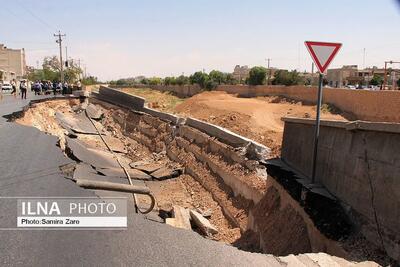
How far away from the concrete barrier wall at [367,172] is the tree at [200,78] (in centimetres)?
4868

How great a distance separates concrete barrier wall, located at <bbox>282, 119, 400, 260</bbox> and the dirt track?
599 centimetres

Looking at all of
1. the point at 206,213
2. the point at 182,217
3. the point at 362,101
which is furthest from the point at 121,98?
the point at 182,217

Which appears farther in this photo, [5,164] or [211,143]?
[211,143]

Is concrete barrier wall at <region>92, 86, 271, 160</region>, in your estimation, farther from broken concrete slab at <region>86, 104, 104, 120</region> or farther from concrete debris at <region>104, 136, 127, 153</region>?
concrete debris at <region>104, 136, 127, 153</region>

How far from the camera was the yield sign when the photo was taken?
7258 millimetres

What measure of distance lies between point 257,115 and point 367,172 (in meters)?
20.2

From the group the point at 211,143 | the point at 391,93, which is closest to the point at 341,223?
the point at 211,143

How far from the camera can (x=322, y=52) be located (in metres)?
7.32

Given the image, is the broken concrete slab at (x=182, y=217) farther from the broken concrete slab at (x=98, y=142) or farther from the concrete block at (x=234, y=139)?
the broken concrete slab at (x=98, y=142)

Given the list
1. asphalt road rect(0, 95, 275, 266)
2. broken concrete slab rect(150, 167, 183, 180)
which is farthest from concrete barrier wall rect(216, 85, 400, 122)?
asphalt road rect(0, 95, 275, 266)

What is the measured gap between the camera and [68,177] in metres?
8.09

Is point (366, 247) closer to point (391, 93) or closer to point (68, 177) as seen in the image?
point (68, 177)

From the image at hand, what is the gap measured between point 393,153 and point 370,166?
0.61m

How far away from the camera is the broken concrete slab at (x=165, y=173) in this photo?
18072 millimetres
